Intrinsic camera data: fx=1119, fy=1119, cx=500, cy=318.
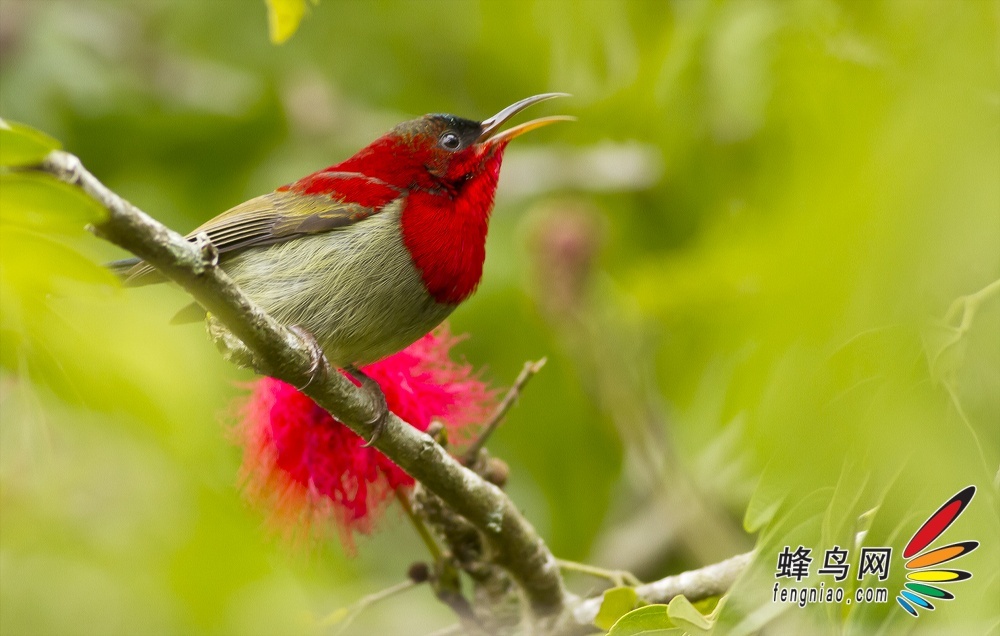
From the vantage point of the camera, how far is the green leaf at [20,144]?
1635 millimetres

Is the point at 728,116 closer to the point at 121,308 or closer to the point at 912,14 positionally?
the point at 912,14

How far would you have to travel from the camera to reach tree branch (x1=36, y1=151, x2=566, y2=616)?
2152 millimetres

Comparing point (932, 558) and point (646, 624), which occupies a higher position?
point (646, 624)

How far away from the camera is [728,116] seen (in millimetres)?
4793

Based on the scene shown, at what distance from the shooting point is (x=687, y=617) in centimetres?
237

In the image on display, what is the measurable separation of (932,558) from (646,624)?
613mm

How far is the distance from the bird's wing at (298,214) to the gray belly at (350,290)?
38 mm

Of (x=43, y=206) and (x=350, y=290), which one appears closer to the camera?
(x=43, y=206)

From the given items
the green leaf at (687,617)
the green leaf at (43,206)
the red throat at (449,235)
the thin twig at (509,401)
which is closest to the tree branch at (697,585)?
the thin twig at (509,401)

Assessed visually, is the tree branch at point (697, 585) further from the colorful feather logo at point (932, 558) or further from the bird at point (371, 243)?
the bird at point (371, 243)

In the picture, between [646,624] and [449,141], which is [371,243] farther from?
[646,624]

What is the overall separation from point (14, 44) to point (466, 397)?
14.1 feet

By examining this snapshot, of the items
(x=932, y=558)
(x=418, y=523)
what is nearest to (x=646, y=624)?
(x=932, y=558)

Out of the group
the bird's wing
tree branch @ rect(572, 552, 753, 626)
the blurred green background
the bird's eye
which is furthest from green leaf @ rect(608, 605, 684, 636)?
the bird's eye
